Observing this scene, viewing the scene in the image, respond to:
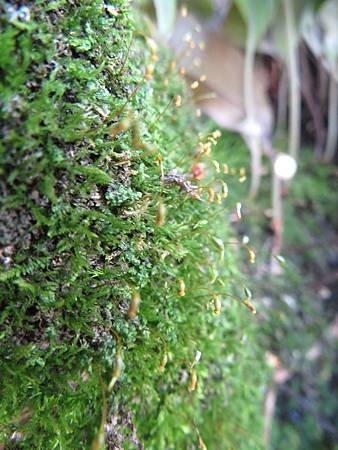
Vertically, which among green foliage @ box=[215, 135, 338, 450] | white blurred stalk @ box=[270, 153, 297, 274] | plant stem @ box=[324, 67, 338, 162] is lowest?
green foliage @ box=[215, 135, 338, 450]

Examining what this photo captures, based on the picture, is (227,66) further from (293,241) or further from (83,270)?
(83,270)

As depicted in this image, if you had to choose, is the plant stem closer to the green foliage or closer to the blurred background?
the blurred background

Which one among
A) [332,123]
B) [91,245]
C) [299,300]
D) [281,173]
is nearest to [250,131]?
[281,173]

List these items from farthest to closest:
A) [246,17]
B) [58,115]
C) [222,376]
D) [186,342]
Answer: [246,17]
[222,376]
[186,342]
[58,115]

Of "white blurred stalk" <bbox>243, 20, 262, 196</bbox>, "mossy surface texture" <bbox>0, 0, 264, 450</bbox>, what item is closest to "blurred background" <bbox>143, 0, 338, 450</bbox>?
"white blurred stalk" <bbox>243, 20, 262, 196</bbox>

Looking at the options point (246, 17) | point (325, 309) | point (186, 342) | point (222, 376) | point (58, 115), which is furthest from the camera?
point (325, 309)

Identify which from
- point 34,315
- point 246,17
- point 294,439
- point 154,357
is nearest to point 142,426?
point 154,357

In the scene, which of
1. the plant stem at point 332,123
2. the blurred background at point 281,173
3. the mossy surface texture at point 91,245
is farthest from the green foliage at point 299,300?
the mossy surface texture at point 91,245
